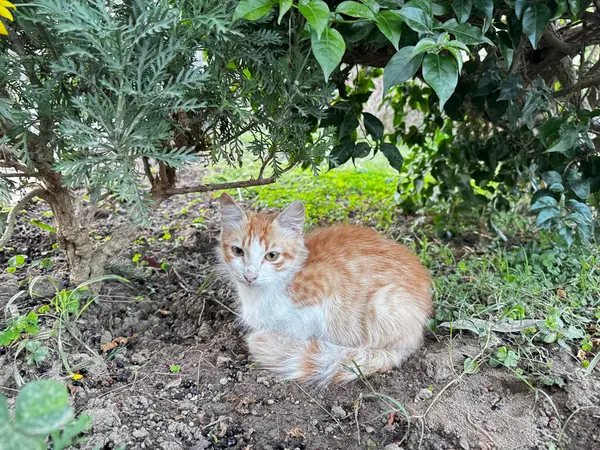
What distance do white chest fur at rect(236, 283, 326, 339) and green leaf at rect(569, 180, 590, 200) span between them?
137cm

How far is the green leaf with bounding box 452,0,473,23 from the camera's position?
1688mm

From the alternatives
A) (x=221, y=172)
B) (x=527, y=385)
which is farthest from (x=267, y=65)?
(x=221, y=172)

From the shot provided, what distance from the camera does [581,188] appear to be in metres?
2.45

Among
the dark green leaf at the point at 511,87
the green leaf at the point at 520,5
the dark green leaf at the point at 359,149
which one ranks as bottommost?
the dark green leaf at the point at 359,149

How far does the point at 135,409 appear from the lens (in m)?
1.79

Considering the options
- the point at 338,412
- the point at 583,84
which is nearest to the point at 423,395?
the point at 338,412

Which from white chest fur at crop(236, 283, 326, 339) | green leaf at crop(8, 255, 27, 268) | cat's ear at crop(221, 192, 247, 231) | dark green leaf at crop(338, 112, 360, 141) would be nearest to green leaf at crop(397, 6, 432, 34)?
dark green leaf at crop(338, 112, 360, 141)

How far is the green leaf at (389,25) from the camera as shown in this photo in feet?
4.89

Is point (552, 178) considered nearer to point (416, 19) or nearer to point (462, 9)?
point (462, 9)

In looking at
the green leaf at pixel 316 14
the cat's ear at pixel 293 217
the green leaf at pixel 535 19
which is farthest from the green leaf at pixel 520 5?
the cat's ear at pixel 293 217

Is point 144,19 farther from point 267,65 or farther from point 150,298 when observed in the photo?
point 150,298

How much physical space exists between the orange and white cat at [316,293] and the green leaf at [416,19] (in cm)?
95

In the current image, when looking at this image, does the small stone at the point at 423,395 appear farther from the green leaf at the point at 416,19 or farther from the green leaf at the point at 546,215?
the green leaf at the point at 416,19

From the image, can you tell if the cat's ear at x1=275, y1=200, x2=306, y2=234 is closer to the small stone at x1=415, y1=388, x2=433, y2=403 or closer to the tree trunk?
the tree trunk
